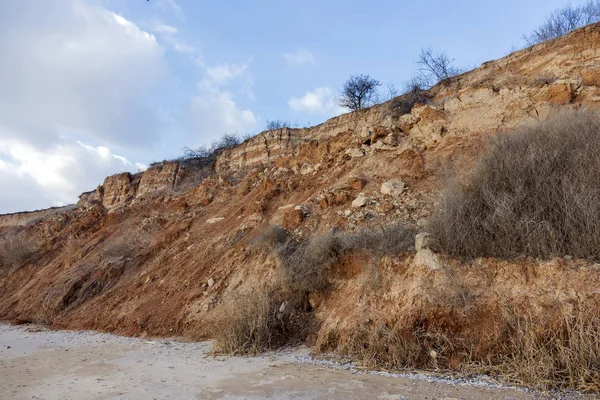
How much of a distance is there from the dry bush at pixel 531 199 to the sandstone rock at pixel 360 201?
2367 millimetres

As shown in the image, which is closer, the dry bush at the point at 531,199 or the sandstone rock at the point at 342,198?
the dry bush at the point at 531,199

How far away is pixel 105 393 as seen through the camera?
428 cm

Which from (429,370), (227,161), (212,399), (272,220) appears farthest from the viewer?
(227,161)

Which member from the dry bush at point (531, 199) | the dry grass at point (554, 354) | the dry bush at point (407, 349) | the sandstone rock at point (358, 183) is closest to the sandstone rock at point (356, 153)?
the sandstone rock at point (358, 183)

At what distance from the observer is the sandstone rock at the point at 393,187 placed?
850 centimetres

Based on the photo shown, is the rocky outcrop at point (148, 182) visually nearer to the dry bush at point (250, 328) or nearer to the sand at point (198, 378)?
the sand at point (198, 378)

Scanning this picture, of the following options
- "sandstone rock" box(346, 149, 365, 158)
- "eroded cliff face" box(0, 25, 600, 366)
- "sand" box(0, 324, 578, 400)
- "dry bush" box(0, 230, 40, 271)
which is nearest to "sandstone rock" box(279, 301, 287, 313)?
"eroded cliff face" box(0, 25, 600, 366)

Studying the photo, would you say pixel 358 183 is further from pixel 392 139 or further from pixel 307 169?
pixel 307 169

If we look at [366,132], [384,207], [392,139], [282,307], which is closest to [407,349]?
[282,307]

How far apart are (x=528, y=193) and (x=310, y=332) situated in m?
3.97

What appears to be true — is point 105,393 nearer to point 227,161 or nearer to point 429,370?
point 429,370

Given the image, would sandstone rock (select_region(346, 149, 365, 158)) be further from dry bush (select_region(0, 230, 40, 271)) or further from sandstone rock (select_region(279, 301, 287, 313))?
dry bush (select_region(0, 230, 40, 271))

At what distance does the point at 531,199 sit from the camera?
5.51m

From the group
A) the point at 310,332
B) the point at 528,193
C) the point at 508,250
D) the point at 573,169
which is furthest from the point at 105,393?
the point at 573,169
